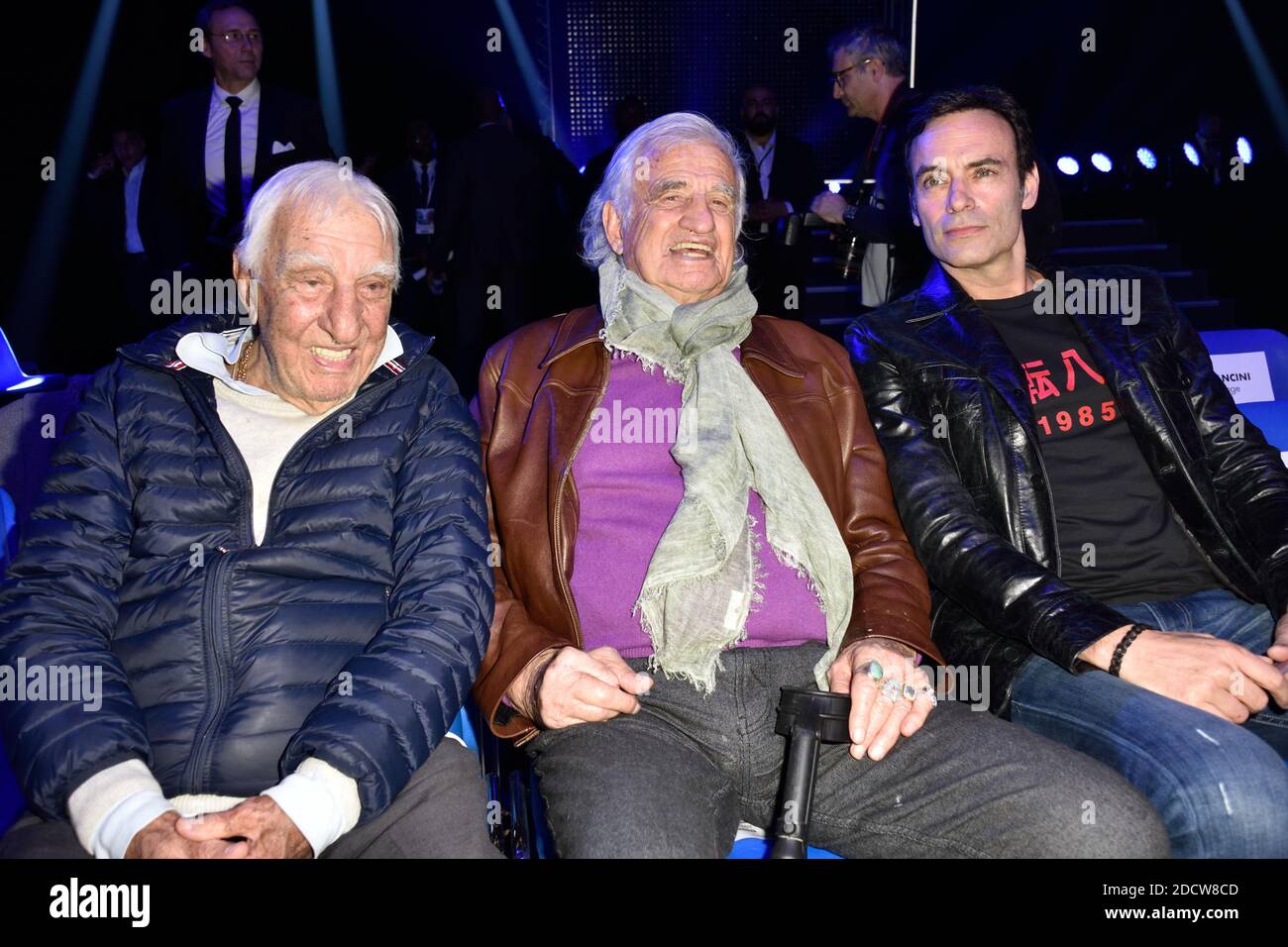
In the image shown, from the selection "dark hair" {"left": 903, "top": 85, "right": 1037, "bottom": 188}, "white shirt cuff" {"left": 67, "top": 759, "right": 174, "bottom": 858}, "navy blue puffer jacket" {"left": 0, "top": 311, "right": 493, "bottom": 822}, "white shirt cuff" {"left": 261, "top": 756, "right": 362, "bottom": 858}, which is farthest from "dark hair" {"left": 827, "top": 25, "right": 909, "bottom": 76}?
"white shirt cuff" {"left": 67, "top": 759, "right": 174, "bottom": 858}

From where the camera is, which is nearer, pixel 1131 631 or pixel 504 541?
pixel 1131 631

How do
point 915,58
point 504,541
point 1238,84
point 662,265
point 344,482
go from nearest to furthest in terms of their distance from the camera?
point 344,482
point 504,541
point 662,265
point 1238,84
point 915,58

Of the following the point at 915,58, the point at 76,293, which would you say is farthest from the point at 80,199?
the point at 915,58

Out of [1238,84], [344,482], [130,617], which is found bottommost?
[130,617]

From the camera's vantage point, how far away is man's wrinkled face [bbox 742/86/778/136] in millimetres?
5645

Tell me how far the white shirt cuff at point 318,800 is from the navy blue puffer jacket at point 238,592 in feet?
0.06

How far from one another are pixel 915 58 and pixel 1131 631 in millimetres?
8123

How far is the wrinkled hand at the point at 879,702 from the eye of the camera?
173 cm

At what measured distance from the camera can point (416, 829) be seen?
1600 millimetres

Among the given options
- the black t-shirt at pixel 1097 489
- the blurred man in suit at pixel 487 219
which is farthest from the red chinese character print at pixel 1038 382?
the blurred man in suit at pixel 487 219

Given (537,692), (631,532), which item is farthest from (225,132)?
(537,692)

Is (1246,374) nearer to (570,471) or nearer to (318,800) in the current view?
(570,471)

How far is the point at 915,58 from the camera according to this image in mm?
8891

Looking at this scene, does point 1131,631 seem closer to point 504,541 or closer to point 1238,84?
point 504,541
